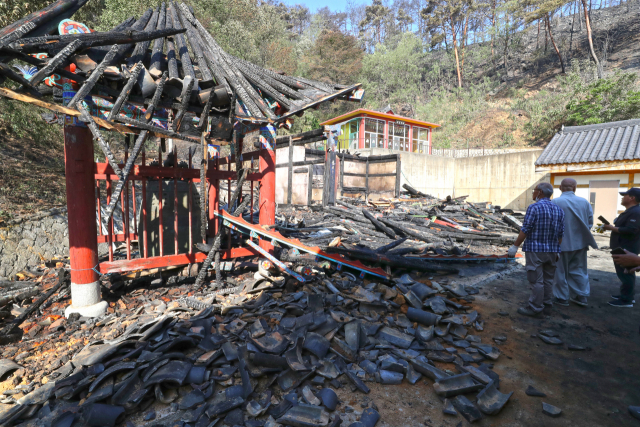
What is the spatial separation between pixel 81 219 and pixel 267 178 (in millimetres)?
2772

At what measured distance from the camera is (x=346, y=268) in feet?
17.6

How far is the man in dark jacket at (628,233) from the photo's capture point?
4.42 meters

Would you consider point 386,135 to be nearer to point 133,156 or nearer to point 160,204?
point 160,204

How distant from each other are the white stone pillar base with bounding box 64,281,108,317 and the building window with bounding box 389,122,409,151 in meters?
24.9

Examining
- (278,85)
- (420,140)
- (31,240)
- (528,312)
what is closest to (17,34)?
(278,85)

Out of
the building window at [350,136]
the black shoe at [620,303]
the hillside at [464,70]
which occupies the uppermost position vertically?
the hillside at [464,70]

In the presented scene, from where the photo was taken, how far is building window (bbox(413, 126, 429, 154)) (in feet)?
91.5

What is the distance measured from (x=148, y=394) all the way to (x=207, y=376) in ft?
1.58

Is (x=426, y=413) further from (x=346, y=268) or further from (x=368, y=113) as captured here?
(x=368, y=113)

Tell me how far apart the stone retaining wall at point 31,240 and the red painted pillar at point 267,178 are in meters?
5.16

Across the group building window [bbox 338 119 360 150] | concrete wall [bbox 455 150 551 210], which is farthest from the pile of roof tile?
building window [bbox 338 119 360 150]

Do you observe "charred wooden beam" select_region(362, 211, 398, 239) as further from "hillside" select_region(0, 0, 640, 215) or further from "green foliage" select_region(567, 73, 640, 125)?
"green foliage" select_region(567, 73, 640, 125)

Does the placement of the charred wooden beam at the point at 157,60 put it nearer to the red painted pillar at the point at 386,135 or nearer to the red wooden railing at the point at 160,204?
the red wooden railing at the point at 160,204

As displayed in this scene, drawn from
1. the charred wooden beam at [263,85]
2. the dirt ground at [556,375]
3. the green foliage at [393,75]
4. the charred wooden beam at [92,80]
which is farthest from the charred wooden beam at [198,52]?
the green foliage at [393,75]
